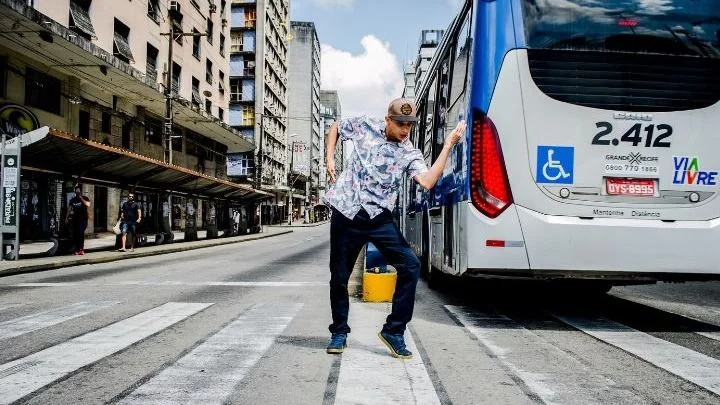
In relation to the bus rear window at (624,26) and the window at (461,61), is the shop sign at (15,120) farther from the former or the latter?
the bus rear window at (624,26)

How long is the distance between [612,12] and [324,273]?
698 cm

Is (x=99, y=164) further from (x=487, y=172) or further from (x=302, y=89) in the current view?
(x=302, y=89)

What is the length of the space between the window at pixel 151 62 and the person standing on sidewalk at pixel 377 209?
27151mm

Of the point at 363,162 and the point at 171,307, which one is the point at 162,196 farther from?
the point at 363,162

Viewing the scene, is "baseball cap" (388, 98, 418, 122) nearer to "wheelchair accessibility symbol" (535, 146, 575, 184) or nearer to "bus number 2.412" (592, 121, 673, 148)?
"wheelchair accessibility symbol" (535, 146, 575, 184)

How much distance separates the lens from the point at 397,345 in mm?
3898

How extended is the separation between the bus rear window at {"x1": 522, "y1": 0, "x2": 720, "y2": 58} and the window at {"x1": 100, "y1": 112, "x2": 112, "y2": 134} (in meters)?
23.3

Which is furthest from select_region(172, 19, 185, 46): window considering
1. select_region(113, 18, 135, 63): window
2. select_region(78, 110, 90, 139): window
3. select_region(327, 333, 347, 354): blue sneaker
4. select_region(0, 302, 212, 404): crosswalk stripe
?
select_region(327, 333, 347, 354): blue sneaker

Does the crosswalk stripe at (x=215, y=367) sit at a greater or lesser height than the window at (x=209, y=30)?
lesser

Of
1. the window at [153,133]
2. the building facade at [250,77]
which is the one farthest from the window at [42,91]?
the building facade at [250,77]

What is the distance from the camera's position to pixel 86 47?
1783cm

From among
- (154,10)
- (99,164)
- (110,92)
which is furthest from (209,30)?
(99,164)

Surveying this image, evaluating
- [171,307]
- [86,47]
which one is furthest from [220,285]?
[86,47]

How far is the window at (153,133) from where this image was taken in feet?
96.4
